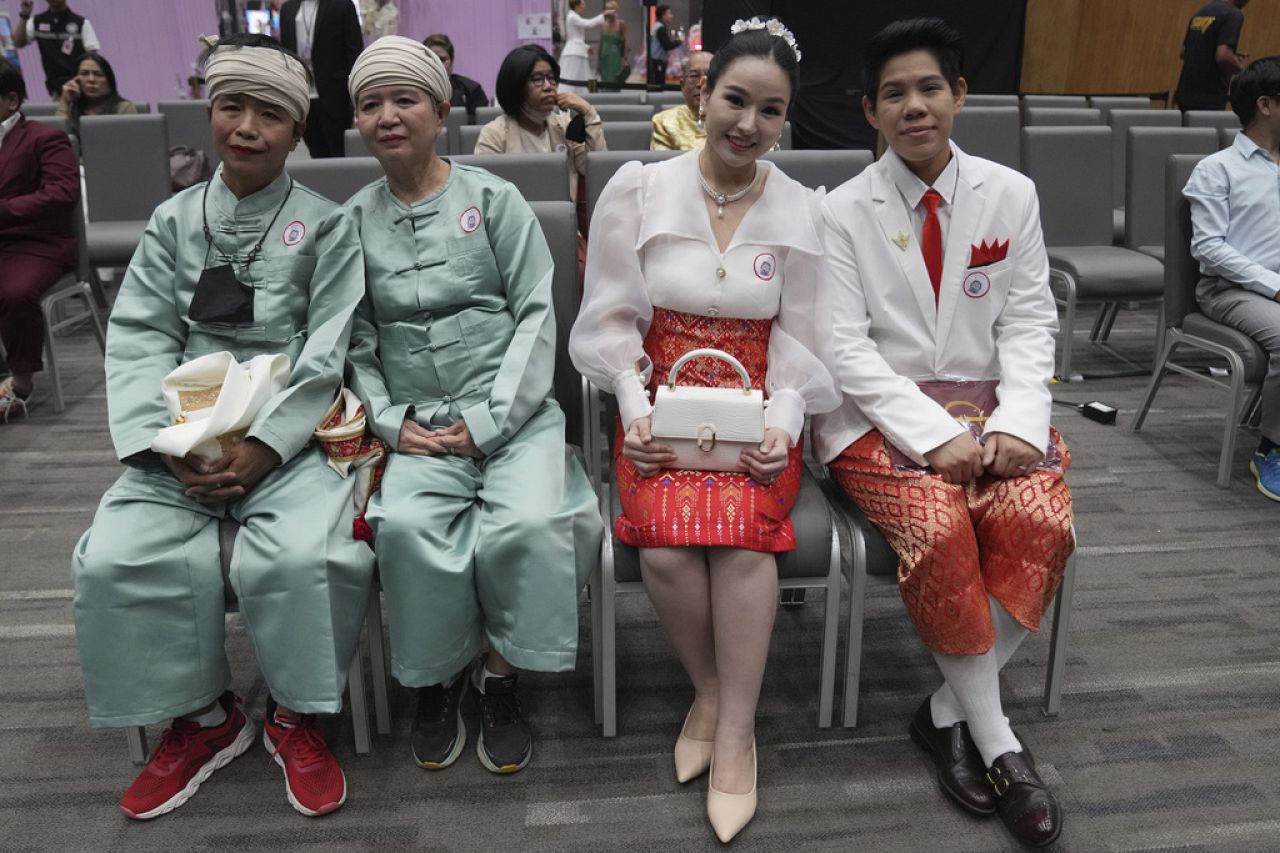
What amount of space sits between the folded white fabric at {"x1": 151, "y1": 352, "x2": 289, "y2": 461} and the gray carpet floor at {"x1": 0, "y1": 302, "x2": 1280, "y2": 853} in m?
0.65

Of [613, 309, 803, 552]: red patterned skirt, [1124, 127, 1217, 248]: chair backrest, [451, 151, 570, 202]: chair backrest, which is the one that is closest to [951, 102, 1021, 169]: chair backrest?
[1124, 127, 1217, 248]: chair backrest

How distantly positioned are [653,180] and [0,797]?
66.4 inches

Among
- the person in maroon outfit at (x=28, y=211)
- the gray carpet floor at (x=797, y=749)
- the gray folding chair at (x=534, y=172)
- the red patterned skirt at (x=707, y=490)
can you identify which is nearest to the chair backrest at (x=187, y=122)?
the person in maroon outfit at (x=28, y=211)

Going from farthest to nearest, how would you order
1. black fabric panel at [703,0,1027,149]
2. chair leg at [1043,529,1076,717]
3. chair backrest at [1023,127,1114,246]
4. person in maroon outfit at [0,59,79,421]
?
black fabric panel at [703,0,1027,149], chair backrest at [1023,127,1114,246], person in maroon outfit at [0,59,79,421], chair leg at [1043,529,1076,717]

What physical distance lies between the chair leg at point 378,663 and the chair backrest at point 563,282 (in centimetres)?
56

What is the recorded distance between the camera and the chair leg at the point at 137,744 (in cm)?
179

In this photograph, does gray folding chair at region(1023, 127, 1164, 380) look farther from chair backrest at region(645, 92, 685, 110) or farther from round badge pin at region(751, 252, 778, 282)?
chair backrest at region(645, 92, 685, 110)

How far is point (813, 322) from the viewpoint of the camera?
6.16 ft

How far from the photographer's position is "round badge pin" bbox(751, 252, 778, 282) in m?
1.85

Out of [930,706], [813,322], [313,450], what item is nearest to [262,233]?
[313,450]

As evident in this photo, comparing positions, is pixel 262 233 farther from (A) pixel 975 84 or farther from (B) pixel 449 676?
(A) pixel 975 84

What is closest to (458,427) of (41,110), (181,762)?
(181,762)

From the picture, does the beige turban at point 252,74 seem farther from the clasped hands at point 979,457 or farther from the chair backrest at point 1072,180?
the chair backrest at point 1072,180

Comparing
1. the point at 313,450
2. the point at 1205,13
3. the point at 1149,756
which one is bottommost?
the point at 1149,756
